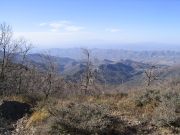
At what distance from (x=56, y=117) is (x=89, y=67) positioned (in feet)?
144

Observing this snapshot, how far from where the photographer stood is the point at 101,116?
11.2 meters

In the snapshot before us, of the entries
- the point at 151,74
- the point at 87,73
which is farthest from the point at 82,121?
the point at 151,74

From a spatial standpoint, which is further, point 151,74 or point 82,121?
point 151,74

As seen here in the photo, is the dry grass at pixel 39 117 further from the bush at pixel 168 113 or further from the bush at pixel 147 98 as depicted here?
the bush at pixel 168 113

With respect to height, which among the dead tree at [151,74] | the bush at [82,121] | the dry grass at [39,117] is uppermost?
the bush at [82,121]

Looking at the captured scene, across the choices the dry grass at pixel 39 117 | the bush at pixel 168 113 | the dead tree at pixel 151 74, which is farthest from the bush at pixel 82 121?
the dead tree at pixel 151 74

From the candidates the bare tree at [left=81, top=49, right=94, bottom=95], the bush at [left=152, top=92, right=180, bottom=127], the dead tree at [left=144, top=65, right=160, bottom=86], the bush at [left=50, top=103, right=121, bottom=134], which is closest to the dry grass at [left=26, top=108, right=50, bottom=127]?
the bush at [left=50, top=103, right=121, bottom=134]

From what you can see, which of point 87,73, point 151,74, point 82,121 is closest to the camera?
point 82,121

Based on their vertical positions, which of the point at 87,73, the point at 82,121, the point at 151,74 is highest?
the point at 82,121

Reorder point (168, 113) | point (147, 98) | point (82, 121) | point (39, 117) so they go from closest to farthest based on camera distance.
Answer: point (82, 121) → point (168, 113) → point (39, 117) → point (147, 98)

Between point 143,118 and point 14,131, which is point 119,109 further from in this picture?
point 14,131


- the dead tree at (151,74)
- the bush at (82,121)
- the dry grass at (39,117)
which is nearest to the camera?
the bush at (82,121)

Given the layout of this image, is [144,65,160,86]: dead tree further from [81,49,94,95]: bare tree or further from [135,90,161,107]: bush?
[135,90,161,107]: bush

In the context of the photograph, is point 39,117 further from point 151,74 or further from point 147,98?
point 151,74
